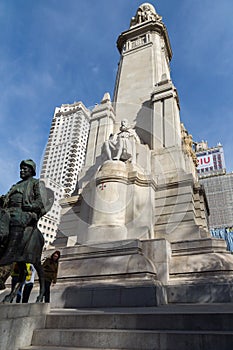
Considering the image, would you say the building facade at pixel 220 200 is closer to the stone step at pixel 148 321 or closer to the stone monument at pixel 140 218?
the stone monument at pixel 140 218

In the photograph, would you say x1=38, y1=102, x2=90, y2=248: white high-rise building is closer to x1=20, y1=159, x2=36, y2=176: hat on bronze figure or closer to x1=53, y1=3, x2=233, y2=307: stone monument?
x1=53, y1=3, x2=233, y2=307: stone monument

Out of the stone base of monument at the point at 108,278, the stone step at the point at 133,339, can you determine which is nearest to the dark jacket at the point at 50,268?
the stone base of monument at the point at 108,278

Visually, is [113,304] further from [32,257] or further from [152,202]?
[152,202]

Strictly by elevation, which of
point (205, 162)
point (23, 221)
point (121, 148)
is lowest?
point (23, 221)

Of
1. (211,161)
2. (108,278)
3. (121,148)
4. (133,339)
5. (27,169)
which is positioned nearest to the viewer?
(133,339)

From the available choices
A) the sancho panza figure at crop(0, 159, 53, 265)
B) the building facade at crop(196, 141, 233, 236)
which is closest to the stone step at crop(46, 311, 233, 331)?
the sancho panza figure at crop(0, 159, 53, 265)

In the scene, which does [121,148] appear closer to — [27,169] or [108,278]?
[108,278]

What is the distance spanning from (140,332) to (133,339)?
0.49ft

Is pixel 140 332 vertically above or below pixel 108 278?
below

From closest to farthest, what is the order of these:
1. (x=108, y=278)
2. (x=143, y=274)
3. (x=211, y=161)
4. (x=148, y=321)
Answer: (x=148, y=321)
(x=143, y=274)
(x=108, y=278)
(x=211, y=161)

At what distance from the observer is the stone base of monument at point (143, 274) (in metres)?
7.36

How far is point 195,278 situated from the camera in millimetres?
8469

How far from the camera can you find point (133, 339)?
3975 mm

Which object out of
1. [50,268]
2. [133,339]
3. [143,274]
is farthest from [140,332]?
[50,268]
